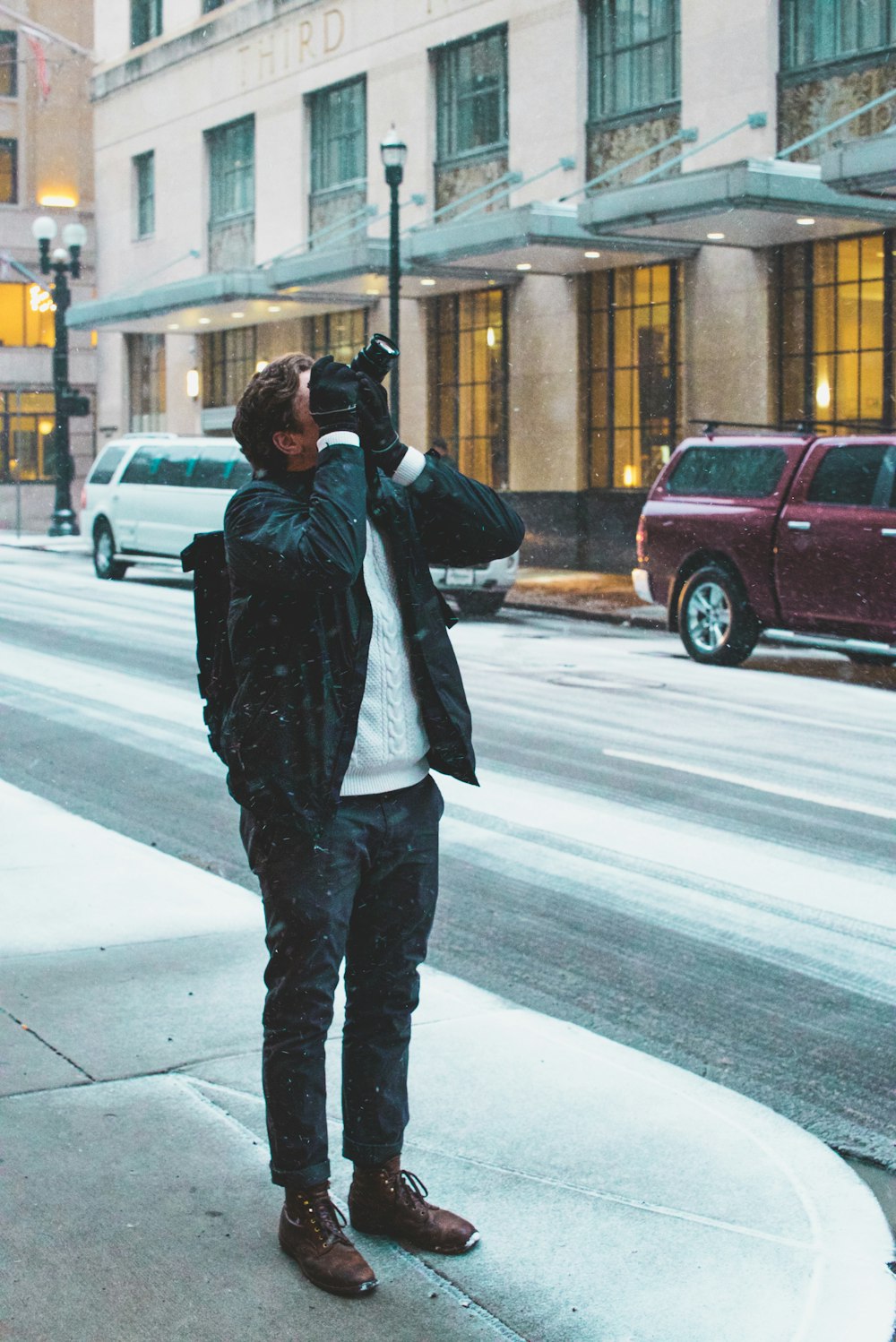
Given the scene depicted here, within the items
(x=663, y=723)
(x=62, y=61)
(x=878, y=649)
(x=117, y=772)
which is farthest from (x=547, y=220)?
(x=62, y=61)

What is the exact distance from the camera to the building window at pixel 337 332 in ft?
109

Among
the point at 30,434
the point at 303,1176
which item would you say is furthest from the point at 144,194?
the point at 303,1176

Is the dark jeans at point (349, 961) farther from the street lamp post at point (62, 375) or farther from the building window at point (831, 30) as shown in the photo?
the street lamp post at point (62, 375)

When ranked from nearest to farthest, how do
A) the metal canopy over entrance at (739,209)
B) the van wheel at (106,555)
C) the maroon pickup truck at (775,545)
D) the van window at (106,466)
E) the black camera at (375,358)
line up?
the black camera at (375,358)
the maroon pickup truck at (775,545)
the metal canopy over entrance at (739,209)
the van wheel at (106,555)
the van window at (106,466)

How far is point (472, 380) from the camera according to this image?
29.7m

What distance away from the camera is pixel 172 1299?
353cm

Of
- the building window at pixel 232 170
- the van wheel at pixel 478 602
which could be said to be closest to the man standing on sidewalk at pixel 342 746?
the van wheel at pixel 478 602

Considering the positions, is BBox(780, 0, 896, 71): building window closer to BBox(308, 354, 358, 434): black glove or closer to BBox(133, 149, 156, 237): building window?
BBox(308, 354, 358, 434): black glove

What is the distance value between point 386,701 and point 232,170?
3505 cm

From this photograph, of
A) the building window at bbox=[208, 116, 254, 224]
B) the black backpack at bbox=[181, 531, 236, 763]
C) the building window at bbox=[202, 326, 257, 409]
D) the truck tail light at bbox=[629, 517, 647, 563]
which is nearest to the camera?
the black backpack at bbox=[181, 531, 236, 763]

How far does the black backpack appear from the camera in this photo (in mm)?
3863

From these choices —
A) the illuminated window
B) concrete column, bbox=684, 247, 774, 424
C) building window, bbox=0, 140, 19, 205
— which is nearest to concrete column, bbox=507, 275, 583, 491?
concrete column, bbox=684, 247, 774, 424

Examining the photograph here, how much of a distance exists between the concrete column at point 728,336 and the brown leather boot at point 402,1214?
812 inches

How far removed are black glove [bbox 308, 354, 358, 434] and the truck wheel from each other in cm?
1183
